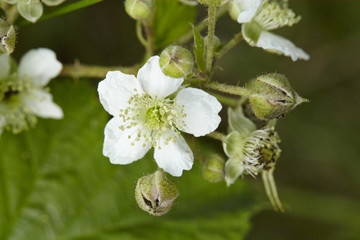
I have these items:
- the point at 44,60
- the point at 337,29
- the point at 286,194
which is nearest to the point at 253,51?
the point at 337,29

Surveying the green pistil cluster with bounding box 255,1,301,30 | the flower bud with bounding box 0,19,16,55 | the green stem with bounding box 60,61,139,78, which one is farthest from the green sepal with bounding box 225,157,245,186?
the flower bud with bounding box 0,19,16,55

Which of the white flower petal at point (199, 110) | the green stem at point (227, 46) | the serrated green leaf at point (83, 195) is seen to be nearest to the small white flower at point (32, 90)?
the serrated green leaf at point (83, 195)

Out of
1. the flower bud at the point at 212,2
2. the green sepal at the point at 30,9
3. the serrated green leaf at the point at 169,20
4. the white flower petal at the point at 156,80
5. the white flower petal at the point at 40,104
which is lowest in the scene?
the white flower petal at the point at 40,104

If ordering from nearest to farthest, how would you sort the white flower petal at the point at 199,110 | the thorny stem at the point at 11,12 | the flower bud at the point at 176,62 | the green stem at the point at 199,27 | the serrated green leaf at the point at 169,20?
the flower bud at the point at 176,62 < the white flower petal at the point at 199,110 < the thorny stem at the point at 11,12 < the green stem at the point at 199,27 < the serrated green leaf at the point at 169,20

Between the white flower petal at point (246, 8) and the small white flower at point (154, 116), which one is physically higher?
the white flower petal at point (246, 8)

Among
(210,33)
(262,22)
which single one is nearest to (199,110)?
(210,33)

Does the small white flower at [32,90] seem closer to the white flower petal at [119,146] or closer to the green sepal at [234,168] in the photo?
the white flower petal at [119,146]
